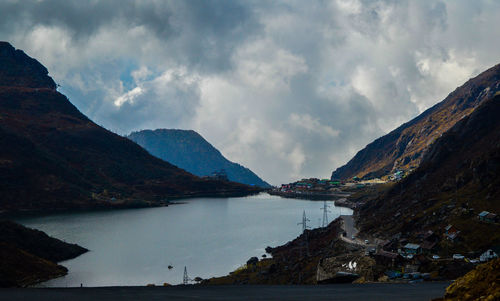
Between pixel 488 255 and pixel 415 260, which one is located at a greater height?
pixel 488 255

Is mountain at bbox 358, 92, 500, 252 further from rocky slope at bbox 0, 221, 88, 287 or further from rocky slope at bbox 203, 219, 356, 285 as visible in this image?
rocky slope at bbox 0, 221, 88, 287

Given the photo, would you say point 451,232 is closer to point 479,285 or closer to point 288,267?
point 288,267

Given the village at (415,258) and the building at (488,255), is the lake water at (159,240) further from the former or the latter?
the building at (488,255)

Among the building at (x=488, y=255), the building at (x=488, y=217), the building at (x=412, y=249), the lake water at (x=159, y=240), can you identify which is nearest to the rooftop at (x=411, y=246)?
the building at (x=412, y=249)

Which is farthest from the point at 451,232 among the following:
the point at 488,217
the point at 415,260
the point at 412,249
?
the point at 415,260

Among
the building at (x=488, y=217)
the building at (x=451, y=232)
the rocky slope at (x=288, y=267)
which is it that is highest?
the building at (x=488, y=217)
